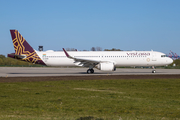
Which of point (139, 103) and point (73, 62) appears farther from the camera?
point (73, 62)

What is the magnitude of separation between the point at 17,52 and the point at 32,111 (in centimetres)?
3282

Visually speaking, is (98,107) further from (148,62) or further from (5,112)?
(148,62)

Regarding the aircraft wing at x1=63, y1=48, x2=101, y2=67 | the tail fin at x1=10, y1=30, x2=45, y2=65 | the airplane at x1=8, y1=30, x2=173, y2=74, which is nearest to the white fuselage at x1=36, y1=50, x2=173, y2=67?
the airplane at x1=8, y1=30, x2=173, y2=74

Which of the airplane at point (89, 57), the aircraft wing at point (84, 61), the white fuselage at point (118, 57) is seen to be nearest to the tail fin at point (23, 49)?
the airplane at point (89, 57)

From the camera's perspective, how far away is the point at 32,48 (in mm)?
41531

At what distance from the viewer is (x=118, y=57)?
1585 inches

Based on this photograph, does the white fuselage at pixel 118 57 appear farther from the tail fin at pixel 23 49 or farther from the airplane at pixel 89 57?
the tail fin at pixel 23 49

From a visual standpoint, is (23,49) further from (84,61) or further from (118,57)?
(118,57)

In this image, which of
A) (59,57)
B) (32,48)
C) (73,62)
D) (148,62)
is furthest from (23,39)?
(148,62)

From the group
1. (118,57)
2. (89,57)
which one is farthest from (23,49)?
(118,57)

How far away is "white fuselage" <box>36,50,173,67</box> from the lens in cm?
4022

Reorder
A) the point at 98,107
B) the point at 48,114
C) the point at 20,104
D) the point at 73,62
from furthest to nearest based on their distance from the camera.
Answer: the point at 73,62, the point at 20,104, the point at 98,107, the point at 48,114

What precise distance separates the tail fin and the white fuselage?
3.22 ft

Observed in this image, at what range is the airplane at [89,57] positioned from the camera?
40.2 meters
